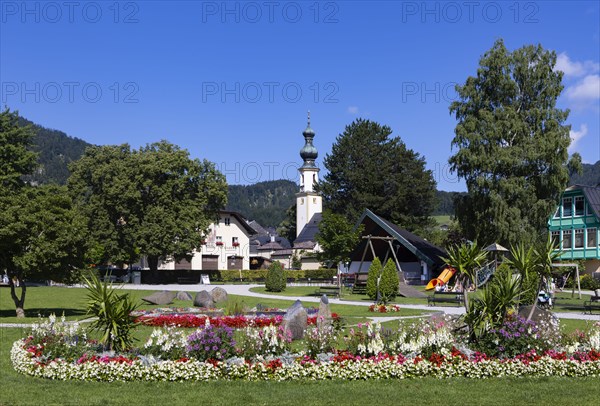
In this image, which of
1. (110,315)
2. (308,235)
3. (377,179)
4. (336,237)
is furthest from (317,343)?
(308,235)

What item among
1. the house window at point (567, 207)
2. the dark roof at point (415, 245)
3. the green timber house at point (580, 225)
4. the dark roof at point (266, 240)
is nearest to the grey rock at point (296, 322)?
the dark roof at point (415, 245)

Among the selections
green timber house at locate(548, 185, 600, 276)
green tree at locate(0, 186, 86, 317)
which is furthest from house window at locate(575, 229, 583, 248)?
green tree at locate(0, 186, 86, 317)

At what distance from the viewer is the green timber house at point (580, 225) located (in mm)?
54312

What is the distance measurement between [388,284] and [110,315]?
69.3 ft

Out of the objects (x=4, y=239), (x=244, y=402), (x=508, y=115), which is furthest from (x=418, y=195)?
(x=244, y=402)

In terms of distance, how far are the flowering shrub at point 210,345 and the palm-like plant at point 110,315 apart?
1.55 m

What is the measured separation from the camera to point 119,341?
43.9ft

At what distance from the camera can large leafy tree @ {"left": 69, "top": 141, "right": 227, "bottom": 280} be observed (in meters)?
56.4

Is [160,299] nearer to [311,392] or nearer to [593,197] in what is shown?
[311,392]

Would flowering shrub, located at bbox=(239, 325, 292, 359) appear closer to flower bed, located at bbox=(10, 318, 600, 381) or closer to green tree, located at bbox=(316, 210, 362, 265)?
flower bed, located at bbox=(10, 318, 600, 381)

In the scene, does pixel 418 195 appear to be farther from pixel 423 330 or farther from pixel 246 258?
pixel 423 330

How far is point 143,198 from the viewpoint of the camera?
58.3m

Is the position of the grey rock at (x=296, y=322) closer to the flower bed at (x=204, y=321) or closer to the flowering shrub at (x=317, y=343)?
the flower bed at (x=204, y=321)

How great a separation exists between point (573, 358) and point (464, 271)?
9.55 feet
